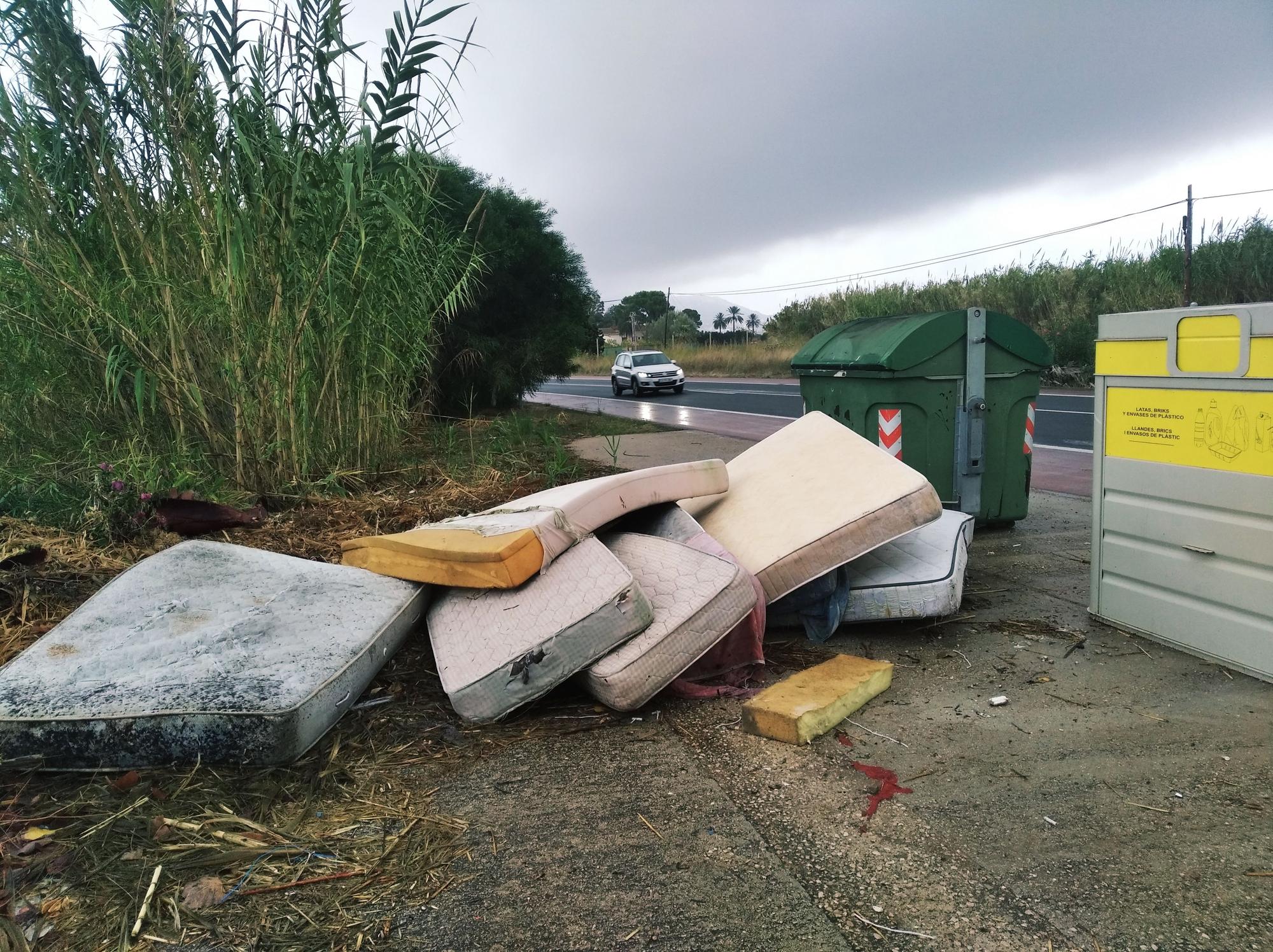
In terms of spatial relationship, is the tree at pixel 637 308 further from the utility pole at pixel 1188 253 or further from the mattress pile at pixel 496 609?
the mattress pile at pixel 496 609

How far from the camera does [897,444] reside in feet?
17.9

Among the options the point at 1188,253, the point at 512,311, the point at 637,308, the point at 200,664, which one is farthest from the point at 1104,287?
the point at 637,308

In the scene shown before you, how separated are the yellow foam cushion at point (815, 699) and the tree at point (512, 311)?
1143 centimetres

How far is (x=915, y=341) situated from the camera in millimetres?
5297

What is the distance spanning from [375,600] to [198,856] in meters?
1.19

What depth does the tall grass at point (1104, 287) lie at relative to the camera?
23.8m

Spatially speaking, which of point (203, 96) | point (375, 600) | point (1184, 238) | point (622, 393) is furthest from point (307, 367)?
point (1184, 238)

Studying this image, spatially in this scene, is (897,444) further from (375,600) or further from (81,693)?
(81,693)

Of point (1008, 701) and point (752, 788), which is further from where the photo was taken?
point (1008, 701)

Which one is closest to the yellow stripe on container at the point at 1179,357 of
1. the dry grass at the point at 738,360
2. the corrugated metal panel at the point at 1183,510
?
the corrugated metal panel at the point at 1183,510

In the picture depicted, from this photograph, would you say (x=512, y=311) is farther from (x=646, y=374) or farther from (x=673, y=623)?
(x=673, y=623)

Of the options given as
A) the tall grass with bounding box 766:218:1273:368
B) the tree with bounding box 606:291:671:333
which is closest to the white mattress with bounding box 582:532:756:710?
the tall grass with bounding box 766:218:1273:368

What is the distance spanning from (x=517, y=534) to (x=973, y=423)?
3470 millimetres

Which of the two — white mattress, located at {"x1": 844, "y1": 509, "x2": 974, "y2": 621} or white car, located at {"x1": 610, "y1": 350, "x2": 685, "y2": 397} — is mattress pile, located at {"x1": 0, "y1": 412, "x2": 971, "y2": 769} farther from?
white car, located at {"x1": 610, "y1": 350, "x2": 685, "y2": 397}
